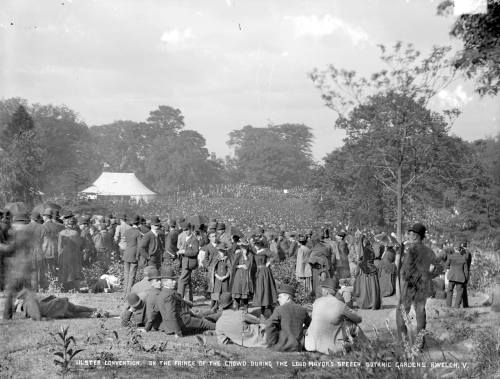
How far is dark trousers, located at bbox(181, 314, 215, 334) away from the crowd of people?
0.05 feet

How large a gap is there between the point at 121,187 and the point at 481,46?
114 feet

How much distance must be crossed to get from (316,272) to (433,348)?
5.37 meters

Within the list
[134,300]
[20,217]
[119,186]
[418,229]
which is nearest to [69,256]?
[20,217]

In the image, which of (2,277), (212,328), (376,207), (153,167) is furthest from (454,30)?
(153,167)

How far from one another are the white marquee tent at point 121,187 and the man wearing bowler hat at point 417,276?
34178 mm

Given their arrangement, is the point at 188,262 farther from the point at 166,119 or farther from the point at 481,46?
the point at 166,119

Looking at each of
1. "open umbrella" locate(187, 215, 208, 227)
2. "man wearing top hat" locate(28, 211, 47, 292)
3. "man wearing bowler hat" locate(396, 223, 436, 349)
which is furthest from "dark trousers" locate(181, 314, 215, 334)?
"open umbrella" locate(187, 215, 208, 227)

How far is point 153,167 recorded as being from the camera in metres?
→ 45.4

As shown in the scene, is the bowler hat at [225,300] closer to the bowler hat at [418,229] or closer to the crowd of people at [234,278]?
the crowd of people at [234,278]

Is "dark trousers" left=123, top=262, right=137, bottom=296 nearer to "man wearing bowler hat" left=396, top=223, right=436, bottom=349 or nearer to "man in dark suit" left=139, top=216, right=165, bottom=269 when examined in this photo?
"man in dark suit" left=139, top=216, right=165, bottom=269

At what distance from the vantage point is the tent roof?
4422cm

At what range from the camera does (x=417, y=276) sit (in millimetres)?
9805

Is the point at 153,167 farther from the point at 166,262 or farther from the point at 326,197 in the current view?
the point at 166,262

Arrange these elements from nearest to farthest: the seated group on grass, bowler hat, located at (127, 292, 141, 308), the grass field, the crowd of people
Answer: the grass field < the seated group on grass < the crowd of people < bowler hat, located at (127, 292, 141, 308)
